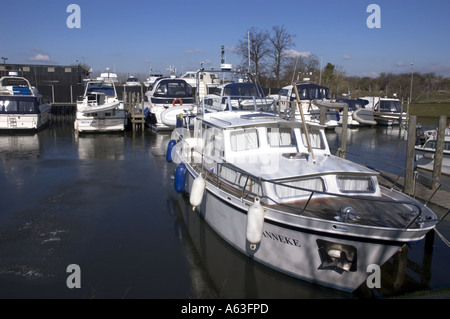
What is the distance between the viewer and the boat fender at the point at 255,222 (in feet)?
21.6

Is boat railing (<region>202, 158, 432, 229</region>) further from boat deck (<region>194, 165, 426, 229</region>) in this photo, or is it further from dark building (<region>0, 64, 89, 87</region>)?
dark building (<region>0, 64, 89, 87</region>)

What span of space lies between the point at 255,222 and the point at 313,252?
1081 mm

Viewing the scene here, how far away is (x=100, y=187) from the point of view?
504 inches

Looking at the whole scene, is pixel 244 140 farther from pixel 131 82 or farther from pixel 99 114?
pixel 131 82

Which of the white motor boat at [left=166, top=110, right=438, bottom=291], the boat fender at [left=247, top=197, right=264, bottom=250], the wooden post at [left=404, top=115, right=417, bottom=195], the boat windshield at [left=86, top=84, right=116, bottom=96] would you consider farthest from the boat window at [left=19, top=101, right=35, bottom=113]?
the boat fender at [left=247, top=197, right=264, bottom=250]

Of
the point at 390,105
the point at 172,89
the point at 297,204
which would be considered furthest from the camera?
the point at 390,105

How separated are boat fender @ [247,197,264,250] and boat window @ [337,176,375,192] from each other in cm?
196

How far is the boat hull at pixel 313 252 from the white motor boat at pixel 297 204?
0.05ft

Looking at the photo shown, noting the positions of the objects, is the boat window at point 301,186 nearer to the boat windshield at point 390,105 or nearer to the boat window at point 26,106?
the boat window at point 26,106

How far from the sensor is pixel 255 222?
6598 mm

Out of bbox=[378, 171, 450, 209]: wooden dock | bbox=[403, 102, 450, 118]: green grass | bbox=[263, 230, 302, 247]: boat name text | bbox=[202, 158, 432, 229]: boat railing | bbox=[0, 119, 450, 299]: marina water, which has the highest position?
bbox=[403, 102, 450, 118]: green grass

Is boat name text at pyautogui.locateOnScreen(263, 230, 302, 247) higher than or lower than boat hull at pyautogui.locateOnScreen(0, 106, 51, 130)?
lower

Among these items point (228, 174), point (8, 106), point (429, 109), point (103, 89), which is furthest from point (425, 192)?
point (429, 109)

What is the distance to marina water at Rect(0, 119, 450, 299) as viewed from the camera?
6.84m
